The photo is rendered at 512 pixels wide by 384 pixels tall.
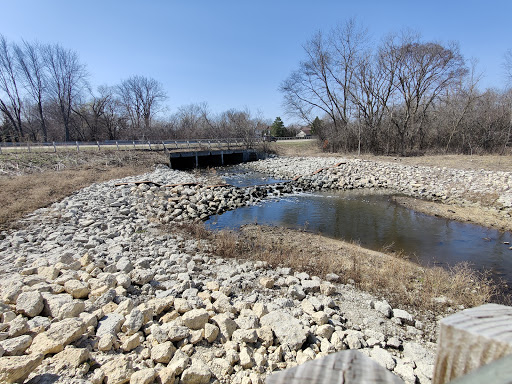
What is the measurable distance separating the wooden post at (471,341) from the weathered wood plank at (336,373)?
117mm

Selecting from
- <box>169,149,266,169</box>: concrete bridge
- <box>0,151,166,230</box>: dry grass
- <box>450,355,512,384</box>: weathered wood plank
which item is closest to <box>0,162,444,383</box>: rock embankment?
<box>450,355,512,384</box>: weathered wood plank

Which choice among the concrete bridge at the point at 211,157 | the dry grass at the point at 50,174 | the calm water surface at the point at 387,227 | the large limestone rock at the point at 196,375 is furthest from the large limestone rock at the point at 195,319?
the concrete bridge at the point at 211,157

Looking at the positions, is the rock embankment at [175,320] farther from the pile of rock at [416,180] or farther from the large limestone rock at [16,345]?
the pile of rock at [416,180]

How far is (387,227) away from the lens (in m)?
10.0

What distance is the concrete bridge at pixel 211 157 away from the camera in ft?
89.4

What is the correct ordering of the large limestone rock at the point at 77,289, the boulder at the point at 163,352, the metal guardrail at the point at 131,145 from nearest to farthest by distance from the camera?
the boulder at the point at 163,352 → the large limestone rock at the point at 77,289 → the metal guardrail at the point at 131,145

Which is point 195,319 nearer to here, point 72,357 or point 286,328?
point 286,328

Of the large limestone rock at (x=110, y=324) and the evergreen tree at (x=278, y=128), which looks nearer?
the large limestone rock at (x=110, y=324)

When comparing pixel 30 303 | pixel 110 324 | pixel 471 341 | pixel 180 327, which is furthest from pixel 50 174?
pixel 471 341

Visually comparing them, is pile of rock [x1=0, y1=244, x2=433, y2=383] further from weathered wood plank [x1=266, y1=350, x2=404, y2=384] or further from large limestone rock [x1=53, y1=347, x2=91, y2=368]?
weathered wood plank [x1=266, y1=350, x2=404, y2=384]

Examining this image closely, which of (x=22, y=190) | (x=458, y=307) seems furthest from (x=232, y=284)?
(x=22, y=190)

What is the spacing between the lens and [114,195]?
11633 mm

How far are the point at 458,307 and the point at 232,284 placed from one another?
365cm

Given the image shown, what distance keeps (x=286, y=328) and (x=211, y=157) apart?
2805cm
